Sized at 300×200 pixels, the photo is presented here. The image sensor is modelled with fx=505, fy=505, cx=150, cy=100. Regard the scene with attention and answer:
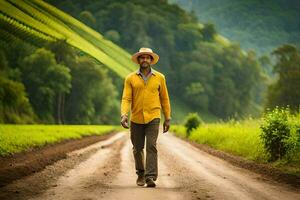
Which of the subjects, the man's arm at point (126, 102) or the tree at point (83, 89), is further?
the tree at point (83, 89)

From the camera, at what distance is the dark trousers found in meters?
9.96

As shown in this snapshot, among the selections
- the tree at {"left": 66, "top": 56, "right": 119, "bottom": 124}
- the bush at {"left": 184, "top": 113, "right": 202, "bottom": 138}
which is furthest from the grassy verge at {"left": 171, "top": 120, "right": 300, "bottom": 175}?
the tree at {"left": 66, "top": 56, "right": 119, "bottom": 124}

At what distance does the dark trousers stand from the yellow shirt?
0.50 feet

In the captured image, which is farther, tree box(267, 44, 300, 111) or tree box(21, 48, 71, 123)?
tree box(267, 44, 300, 111)

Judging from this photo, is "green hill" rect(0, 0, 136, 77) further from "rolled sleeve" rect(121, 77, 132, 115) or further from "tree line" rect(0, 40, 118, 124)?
"rolled sleeve" rect(121, 77, 132, 115)

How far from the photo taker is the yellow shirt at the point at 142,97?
10172 millimetres

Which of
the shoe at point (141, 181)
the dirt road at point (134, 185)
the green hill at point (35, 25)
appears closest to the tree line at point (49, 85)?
the green hill at point (35, 25)

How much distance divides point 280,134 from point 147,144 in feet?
20.8

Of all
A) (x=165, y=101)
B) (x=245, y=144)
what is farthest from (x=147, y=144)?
(x=245, y=144)

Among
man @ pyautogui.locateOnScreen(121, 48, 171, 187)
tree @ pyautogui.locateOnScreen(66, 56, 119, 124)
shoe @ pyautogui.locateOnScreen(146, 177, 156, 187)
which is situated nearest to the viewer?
shoe @ pyautogui.locateOnScreen(146, 177, 156, 187)

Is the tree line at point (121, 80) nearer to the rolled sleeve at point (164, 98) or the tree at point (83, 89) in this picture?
the tree at point (83, 89)

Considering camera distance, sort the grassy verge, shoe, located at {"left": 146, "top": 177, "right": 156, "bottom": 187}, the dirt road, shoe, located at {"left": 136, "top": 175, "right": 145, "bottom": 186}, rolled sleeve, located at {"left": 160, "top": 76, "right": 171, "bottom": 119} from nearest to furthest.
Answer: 1. the dirt road
2. shoe, located at {"left": 146, "top": 177, "right": 156, "bottom": 187}
3. shoe, located at {"left": 136, "top": 175, "right": 145, "bottom": 186}
4. rolled sleeve, located at {"left": 160, "top": 76, "right": 171, "bottom": 119}
5. the grassy verge

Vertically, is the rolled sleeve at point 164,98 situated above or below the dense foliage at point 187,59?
below

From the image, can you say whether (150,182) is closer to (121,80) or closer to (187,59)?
(121,80)
